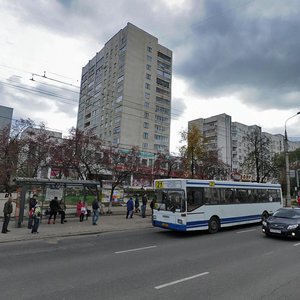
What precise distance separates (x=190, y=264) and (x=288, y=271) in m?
2.55

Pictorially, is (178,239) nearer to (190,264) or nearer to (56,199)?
(190,264)

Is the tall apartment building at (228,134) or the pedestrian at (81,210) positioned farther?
the tall apartment building at (228,134)

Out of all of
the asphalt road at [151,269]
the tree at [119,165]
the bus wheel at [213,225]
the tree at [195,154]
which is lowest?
the asphalt road at [151,269]

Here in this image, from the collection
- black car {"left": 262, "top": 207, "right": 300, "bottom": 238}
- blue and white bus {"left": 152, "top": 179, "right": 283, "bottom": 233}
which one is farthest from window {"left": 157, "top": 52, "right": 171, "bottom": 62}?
black car {"left": 262, "top": 207, "right": 300, "bottom": 238}

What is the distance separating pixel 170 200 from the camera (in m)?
13.8

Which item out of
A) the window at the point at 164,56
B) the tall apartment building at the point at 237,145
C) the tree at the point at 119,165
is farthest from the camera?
the tall apartment building at the point at 237,145

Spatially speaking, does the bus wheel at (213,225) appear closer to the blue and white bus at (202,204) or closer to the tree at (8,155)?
the blue and white bus at (202,204)

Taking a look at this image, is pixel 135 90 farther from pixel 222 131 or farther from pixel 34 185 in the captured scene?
pixel 34 185

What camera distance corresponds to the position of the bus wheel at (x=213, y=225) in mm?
14156

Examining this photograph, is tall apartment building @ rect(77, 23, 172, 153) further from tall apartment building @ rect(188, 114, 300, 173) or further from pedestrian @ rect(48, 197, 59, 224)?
pedestrian @ rect(48, 197, 59, 224)

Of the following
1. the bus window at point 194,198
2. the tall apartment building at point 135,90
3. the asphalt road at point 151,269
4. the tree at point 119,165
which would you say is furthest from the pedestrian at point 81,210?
the tall apartment building at point 135,90

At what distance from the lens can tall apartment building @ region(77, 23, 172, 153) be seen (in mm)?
76000

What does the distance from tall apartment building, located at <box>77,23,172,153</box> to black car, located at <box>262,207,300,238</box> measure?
61.4m

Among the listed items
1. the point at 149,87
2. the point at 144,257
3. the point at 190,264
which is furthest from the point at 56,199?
the point at 149,87
